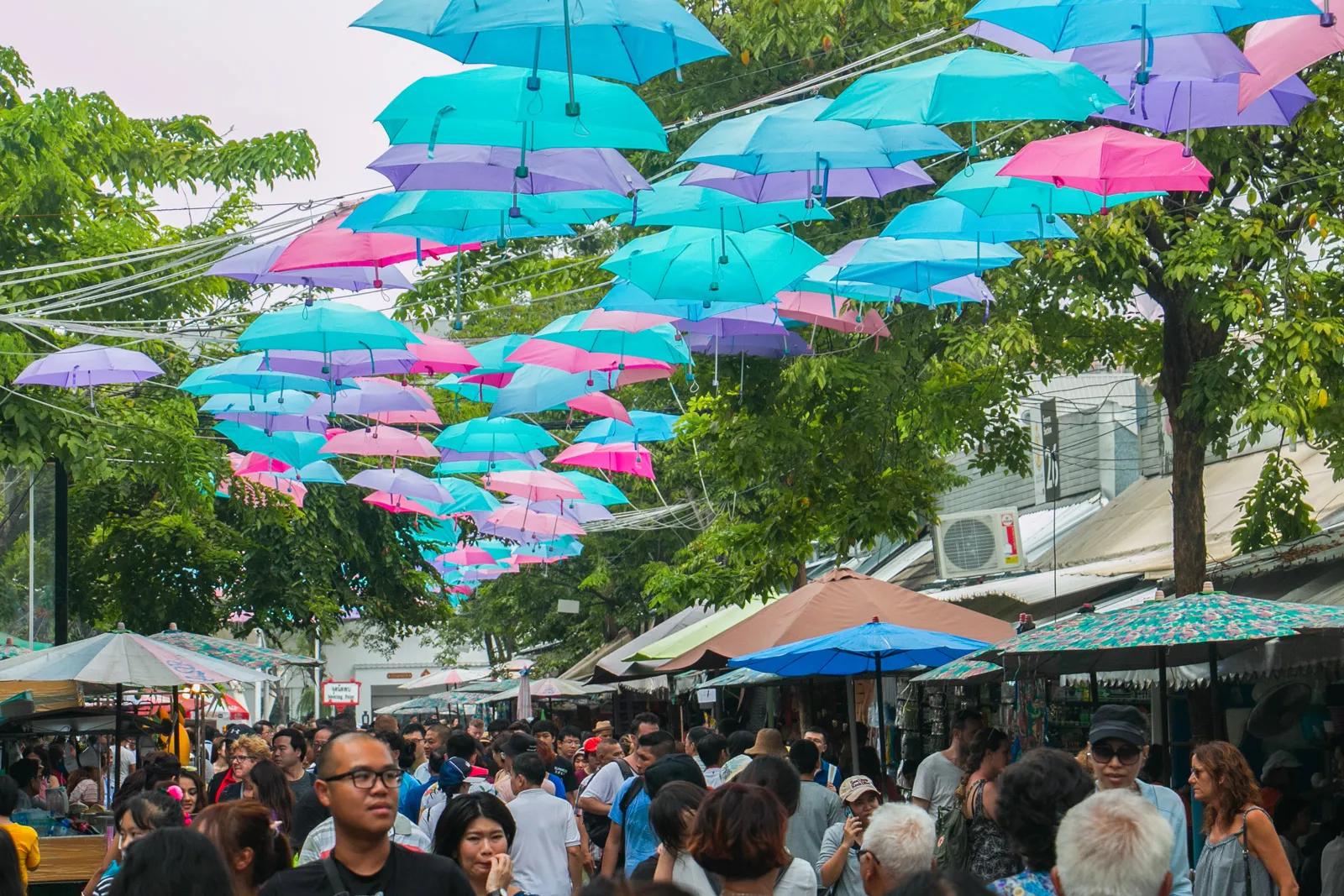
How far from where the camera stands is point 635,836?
28.5 ft

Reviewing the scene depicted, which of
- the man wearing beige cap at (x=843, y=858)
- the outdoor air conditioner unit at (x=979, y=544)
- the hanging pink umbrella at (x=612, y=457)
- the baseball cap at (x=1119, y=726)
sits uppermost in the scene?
the hanging pink umbrella at (x=612, y=457)

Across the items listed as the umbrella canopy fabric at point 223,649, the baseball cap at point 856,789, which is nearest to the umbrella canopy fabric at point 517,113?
the baseball cap at point 856,789

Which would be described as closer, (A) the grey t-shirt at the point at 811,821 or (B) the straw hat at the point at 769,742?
(A) the grey t-shirt at the point at 811,821

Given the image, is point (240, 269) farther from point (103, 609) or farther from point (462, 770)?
point (103, 609)

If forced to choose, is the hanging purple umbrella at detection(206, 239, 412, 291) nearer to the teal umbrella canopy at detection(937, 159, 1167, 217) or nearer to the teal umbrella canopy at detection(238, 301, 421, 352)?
the teal umbrella canopy at detection(238, 301, 421, 352)

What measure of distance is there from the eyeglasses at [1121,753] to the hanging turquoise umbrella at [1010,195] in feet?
12.7

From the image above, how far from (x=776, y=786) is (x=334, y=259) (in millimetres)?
5024

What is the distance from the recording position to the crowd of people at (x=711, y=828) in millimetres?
4418

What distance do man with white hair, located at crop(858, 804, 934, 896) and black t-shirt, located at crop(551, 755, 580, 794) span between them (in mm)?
7101

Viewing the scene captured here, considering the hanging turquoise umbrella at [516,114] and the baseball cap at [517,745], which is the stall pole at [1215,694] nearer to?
the baseball cap at [517,745]

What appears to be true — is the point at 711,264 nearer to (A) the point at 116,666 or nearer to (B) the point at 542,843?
(B) the point at 542,843

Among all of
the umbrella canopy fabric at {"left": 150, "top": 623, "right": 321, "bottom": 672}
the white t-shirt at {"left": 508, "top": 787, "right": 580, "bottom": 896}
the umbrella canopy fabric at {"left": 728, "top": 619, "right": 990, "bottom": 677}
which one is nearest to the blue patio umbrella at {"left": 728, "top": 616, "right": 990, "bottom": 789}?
the umbrella canopy fabric at {"left": 728, "top": 619, "right": 990, "bottom": 677}

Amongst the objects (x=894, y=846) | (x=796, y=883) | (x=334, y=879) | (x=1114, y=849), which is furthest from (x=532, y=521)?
(x=1114, y=849)

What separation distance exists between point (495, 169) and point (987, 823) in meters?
4.49
